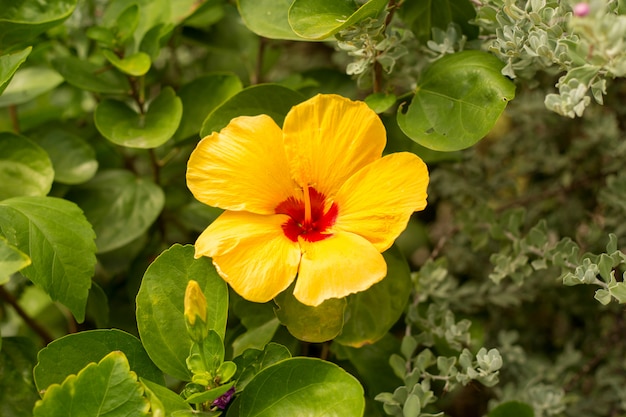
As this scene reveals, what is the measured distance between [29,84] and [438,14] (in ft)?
2.15

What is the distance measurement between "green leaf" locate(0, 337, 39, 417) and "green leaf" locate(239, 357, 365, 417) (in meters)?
0.31

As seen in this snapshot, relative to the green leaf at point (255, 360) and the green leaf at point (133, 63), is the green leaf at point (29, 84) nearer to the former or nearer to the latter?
the green leaf at point (133, 63)

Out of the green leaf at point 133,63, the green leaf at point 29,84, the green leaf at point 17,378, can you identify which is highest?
the green leaf at point 133,63

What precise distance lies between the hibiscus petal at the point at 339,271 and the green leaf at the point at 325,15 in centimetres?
25

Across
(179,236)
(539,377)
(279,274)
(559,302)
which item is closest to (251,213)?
(279,274)

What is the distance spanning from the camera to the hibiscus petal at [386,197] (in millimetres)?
759

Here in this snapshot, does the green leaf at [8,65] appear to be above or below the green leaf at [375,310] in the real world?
Answer: above

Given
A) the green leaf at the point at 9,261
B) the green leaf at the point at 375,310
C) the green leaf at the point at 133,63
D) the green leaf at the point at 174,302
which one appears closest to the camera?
the green leaf at the point at 9,261

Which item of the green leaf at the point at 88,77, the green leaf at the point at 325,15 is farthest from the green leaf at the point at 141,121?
the green leaf at the point at 325,15

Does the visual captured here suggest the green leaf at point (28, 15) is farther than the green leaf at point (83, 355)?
Yes

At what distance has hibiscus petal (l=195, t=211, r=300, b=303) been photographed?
2.40 feet

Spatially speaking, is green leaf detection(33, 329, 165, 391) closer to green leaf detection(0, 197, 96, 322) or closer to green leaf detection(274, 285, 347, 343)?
green leaf detection(0, 197, 96, 322)

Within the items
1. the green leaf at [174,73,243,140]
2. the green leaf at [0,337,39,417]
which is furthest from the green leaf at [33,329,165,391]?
the green leaf at [174,73,243,140]

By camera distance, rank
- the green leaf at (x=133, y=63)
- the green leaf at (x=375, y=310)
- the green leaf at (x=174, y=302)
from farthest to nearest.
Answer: the green leaf at (x=133, y=63)
the green leaf at (x=375, y=310)
the green leaf at (x=174, y=302)
